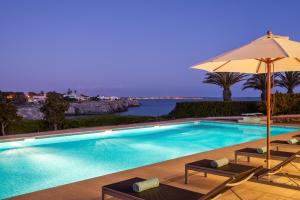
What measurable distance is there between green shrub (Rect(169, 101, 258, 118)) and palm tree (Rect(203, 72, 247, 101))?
1.72m

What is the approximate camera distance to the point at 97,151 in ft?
33.4

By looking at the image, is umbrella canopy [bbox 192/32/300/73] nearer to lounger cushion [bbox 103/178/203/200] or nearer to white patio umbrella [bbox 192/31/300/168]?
white patio umbrella [bbox 192/31/300/168]

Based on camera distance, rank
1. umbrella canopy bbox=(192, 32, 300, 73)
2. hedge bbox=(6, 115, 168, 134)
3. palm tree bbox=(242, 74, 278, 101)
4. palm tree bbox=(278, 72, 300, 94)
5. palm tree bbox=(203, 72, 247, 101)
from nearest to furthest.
→ umbrella canopy bbox=(192, 32, 300, 73) → hedge bbox=(6, 115, 168, 134) → palm tree bbox=(242, 74, 278, 101) → palm tree bbox=(278, 72, 300, 94) → palm tree bbox=(203, 72, 247, 101)

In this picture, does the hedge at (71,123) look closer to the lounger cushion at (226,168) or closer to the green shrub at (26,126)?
the green shrub at (26,126)

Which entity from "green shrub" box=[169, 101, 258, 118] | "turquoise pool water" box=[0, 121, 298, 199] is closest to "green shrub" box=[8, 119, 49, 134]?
"turquoise pool water" box=[0, 121, 298, 199]

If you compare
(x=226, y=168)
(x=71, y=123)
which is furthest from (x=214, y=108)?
(x=226, y=168)

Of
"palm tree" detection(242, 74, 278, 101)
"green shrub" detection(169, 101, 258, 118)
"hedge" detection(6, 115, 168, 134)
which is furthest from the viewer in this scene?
"palm tree" detection(242, 74, 278, 101)

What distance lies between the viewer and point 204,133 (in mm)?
14430

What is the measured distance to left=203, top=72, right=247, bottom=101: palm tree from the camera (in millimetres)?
22484

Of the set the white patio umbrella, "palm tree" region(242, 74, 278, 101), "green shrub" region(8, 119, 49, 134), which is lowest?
"green shrub" region(8, 119, 49, 134)

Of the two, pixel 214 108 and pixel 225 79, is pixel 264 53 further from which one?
pixel 225 79

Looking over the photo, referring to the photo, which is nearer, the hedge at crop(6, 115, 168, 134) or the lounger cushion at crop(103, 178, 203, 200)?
the lounger cushion at crop(103, 178, 203, 200)

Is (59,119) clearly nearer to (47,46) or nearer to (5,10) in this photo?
(5,10)

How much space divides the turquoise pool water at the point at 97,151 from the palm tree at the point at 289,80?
28.0 feet
